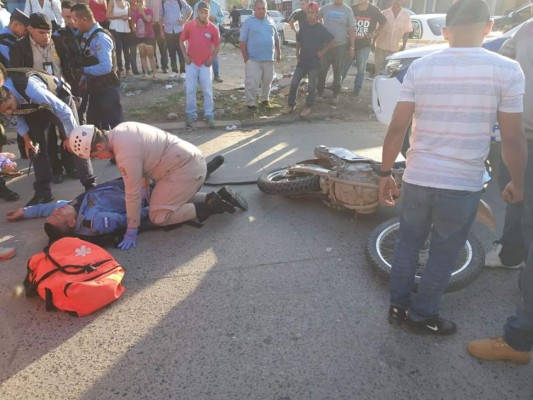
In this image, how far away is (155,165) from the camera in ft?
11.4

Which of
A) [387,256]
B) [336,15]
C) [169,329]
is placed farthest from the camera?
[336,15]

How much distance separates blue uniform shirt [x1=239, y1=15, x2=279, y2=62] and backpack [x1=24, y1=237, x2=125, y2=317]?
5.14 meters

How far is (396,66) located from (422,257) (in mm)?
2713

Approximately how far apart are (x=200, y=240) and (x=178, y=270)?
0.47 m

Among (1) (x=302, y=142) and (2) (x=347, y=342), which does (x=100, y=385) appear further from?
(1) (x=302, y=142)

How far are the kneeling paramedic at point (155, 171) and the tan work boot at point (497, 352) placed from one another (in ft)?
7.65

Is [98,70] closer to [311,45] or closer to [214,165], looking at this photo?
[214,165]

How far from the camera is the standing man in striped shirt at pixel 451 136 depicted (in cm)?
182

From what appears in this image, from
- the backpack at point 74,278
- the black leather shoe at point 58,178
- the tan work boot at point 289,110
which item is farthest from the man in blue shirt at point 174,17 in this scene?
the backpack at point 74,278

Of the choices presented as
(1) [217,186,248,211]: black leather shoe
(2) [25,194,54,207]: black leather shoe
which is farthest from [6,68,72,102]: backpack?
(1) [217,186,248,211]: black leather shoe

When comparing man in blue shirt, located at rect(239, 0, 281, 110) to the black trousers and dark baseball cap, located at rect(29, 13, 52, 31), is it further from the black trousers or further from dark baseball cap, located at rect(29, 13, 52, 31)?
dark baseball cap, located at rect(29, 13, 52, 31)

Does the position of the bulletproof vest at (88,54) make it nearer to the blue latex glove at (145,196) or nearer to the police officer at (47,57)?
the police officer at (47,57)

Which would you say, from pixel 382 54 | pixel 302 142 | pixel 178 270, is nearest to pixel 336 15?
pixel 382 54

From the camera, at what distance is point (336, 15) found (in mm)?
7566
